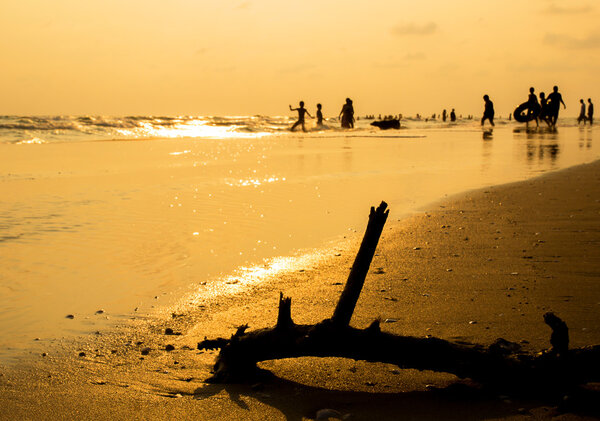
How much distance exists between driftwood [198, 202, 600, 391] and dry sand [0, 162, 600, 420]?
0.36ft

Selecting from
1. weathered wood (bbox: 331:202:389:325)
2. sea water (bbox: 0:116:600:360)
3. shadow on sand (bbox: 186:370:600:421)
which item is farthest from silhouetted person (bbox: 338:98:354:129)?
shadow on sand (bbox: 186:370:600:421)

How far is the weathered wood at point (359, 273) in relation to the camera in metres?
3.06

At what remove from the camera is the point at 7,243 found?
6449mm

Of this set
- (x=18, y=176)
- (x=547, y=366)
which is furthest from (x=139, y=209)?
(x=547, y=366)

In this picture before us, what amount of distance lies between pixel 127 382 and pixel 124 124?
137ft

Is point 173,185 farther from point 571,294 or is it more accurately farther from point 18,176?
point 571,294

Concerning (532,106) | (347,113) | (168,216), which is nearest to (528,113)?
(532,106)

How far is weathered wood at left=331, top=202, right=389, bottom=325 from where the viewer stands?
3064mm

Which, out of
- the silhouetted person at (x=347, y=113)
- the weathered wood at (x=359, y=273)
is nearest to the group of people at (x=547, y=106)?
the silhouetted person at (x=347, y=113)

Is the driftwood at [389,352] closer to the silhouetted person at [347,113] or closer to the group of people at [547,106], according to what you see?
the group of people at [547,106]

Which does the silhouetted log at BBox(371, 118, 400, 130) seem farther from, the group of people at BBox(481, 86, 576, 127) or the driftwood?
the driftwood

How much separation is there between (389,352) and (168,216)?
5.50 meters

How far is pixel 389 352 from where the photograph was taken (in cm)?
306

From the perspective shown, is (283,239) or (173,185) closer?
(283,239)
